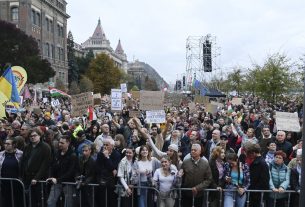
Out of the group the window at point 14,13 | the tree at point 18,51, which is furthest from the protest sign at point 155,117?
the window at point 14,13

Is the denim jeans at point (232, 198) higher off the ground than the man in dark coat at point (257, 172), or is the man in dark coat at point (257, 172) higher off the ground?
the man in dark coat at point (257, 172)

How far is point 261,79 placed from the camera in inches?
1135

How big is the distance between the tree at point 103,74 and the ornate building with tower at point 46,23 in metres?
5.65

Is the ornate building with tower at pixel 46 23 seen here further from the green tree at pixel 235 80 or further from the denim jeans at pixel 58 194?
the denim jeans at pixel 58 194

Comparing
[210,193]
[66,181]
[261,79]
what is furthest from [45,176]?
[261,79]

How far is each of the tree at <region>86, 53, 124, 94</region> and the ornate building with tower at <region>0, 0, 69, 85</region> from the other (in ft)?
18.5

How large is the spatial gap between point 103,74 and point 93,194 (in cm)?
7066

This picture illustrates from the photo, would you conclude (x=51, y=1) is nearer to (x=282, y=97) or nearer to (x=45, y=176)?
(x=282, y=97)

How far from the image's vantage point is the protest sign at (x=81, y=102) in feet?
43.7

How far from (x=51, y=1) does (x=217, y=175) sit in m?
69.6

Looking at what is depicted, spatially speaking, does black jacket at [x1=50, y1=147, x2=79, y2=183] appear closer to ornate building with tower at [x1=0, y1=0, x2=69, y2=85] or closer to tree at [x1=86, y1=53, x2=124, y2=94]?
ornate building with tower at [x1=0, y1=0, x2=69, y2=85]

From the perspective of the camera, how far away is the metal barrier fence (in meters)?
6.82

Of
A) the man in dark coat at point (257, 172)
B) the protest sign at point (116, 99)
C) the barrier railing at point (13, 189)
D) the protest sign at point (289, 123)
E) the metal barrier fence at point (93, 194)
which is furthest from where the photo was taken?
the protest sign at point (116, 99)

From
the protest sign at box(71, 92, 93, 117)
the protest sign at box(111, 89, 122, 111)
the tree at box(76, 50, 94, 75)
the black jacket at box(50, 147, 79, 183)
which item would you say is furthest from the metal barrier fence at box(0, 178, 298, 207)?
the tree at box(76, 50, 94, 75)
